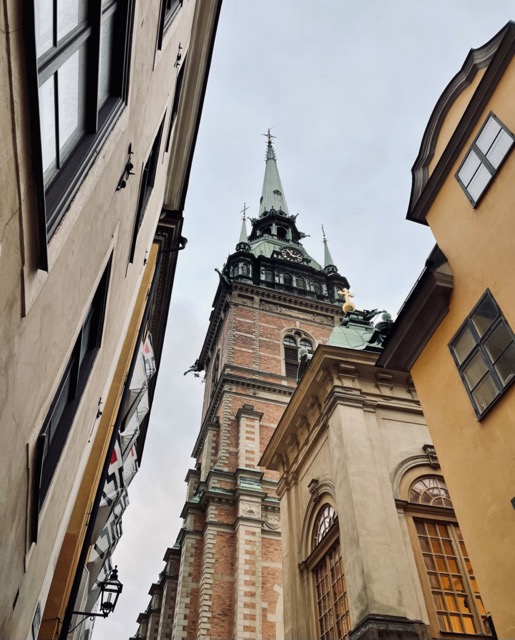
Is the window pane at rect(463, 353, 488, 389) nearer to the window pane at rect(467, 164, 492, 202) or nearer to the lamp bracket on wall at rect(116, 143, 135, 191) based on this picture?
the window pane at rect(467, 164, 492, 202)

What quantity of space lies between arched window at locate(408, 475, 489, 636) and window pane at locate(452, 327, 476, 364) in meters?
4.29

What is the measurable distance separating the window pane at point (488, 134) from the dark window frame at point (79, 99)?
502 centimetres

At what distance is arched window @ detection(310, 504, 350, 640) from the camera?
9.83 meters

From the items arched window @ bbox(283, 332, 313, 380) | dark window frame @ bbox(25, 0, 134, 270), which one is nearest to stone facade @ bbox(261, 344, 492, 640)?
dark window frame @ bbox(25, 0, 134, 270)

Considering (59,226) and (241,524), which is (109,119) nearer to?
(59,226)

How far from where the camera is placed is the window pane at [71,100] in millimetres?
3129

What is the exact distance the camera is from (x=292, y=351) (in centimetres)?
3541

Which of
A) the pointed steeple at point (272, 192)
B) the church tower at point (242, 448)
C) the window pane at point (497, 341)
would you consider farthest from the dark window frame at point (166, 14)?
the pointed steeple at point (272, 192)

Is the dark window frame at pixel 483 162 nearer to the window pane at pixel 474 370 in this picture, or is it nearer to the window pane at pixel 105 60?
the window pane at pixel 474 370

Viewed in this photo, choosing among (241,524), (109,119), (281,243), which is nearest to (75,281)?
(109,119)

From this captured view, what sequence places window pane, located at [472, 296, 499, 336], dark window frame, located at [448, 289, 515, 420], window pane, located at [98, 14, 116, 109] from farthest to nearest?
window pane, located at [472, 296, 499, 336], dark window frame, located at [448, 289, 515, 420], window pane, located at [98, 14, 116, 109]

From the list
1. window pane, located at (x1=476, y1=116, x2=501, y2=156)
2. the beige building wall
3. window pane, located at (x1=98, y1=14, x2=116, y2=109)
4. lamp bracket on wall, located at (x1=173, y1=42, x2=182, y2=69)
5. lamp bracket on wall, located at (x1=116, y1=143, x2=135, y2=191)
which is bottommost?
the beige building wall

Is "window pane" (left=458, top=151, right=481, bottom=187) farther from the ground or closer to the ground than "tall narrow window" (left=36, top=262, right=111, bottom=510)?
farther from the ground

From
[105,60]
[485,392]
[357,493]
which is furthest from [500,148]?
[357,493]
